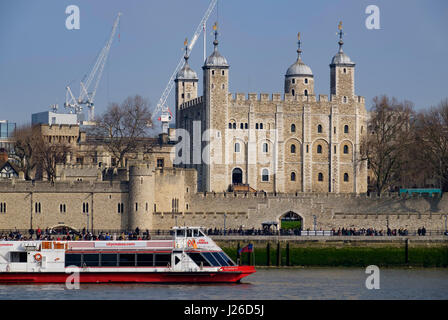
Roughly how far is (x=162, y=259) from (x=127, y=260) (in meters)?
Answer: 2.09

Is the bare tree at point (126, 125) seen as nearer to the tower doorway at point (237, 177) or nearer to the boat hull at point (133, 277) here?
the tower doorway at point (237, 177)

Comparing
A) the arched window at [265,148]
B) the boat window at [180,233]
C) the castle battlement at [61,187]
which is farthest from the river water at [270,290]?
the arched window at [265,148]

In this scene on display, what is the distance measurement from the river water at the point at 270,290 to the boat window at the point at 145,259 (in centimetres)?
163

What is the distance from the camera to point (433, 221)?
102 m

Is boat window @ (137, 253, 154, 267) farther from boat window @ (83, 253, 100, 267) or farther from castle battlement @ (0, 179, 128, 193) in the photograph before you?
castle battlement @ (0, 179, 128, 193)

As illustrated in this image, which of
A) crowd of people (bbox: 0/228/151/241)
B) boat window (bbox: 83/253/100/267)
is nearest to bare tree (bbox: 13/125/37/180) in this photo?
crowd of people (bbox: 0/228/151/241)

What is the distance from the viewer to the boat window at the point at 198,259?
242 feet

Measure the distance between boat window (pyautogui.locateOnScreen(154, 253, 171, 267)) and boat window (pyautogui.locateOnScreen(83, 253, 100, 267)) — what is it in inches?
136

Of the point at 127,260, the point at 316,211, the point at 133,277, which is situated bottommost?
the point at 133,277

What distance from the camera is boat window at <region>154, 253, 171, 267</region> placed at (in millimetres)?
74312

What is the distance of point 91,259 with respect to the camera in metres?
74.7

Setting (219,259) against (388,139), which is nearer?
(219,259)

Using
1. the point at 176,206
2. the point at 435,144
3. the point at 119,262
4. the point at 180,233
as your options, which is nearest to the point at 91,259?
the point at 119,262

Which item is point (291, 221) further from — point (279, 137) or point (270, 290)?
point (270, 290)
